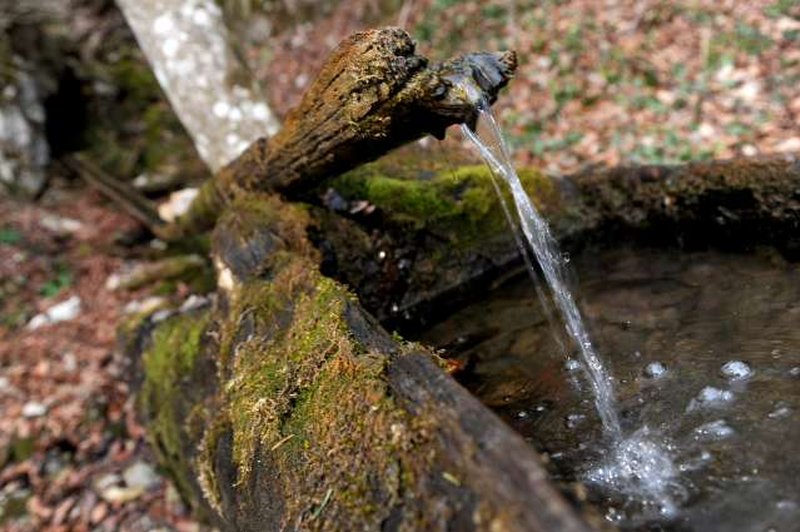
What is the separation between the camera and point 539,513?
1.15 m

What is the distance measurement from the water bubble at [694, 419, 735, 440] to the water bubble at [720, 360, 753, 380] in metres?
0.27

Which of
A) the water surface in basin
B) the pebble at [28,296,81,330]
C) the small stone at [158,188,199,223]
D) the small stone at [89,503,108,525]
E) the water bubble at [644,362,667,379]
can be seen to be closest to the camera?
the water surface in basin

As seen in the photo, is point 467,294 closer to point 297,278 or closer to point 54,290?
point 297,278

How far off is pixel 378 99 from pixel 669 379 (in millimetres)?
1428

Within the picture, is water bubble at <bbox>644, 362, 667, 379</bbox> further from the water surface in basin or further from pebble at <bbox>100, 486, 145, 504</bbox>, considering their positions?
pebble at <bbox>100, 486, 145, 504</bbox>

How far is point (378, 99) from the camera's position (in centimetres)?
226

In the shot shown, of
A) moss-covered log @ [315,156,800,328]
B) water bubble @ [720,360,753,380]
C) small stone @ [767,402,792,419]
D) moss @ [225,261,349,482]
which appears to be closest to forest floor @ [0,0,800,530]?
moss-covered log @ [315,156,800,328]

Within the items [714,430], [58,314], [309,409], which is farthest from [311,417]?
[58,314]

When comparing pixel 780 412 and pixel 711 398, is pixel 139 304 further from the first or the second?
pixel 780 412

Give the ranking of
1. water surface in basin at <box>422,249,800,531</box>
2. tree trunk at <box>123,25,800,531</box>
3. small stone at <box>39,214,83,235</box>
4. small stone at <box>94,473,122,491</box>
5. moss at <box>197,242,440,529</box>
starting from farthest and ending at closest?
small stone at <box>39,214,83,235</box>
small stone at <box>94,473,122,491</box>
water surface in basin at <box>422,249,800,531</box>
moss at <box>197,242,440,529</box>
tree trunk at <box>123,25,800,531</box>

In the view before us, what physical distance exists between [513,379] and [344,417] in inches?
39.3

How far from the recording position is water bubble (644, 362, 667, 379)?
2377 millimetres

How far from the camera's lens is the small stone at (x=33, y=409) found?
4516mm

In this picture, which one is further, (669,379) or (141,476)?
(141,476)
